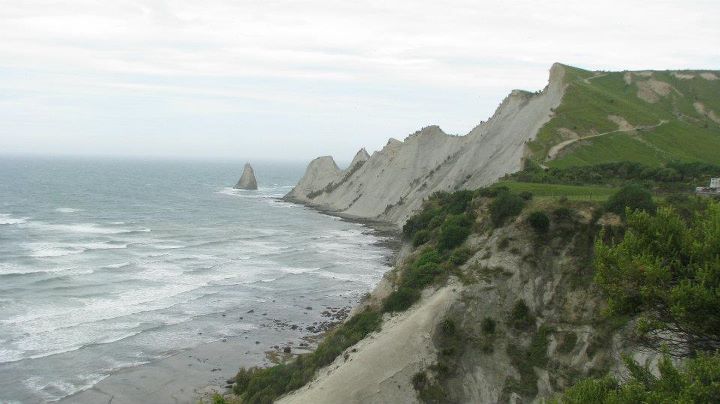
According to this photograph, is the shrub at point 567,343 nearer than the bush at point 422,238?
Yes

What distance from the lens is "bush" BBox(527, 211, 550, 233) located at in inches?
1123

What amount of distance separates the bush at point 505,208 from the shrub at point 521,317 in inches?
196

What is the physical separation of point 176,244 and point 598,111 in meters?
46.3

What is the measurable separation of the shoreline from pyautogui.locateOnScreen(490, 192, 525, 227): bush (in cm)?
704

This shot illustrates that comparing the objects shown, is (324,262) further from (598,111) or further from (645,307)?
(645,307)

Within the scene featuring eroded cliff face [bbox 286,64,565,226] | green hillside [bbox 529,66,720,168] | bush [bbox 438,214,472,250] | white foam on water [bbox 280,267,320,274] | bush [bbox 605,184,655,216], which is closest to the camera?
bush [bbox 605,184,655,216]

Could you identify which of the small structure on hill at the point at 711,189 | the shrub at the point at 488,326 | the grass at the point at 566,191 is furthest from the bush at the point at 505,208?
the small structure on hill at the point at 711,189

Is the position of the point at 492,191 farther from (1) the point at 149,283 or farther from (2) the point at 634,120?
(2) the point at 634,120

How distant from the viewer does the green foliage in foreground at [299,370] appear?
27781 mm

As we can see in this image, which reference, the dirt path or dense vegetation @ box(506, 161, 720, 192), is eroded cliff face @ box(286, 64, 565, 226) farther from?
dense vegetation @ box(506, 161, 720, 192)

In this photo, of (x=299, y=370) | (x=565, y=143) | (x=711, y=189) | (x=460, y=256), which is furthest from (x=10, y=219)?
(x=711, y=189)

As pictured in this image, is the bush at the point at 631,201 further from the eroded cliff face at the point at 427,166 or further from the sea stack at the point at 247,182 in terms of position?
the sea stack at the point at 247,182

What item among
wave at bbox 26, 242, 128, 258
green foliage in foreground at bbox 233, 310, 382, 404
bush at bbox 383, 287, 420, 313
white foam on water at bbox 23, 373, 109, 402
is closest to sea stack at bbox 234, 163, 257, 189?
wave at bbox 26, 242, 128, 258

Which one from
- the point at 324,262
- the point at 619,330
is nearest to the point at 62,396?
the point at 619,330
